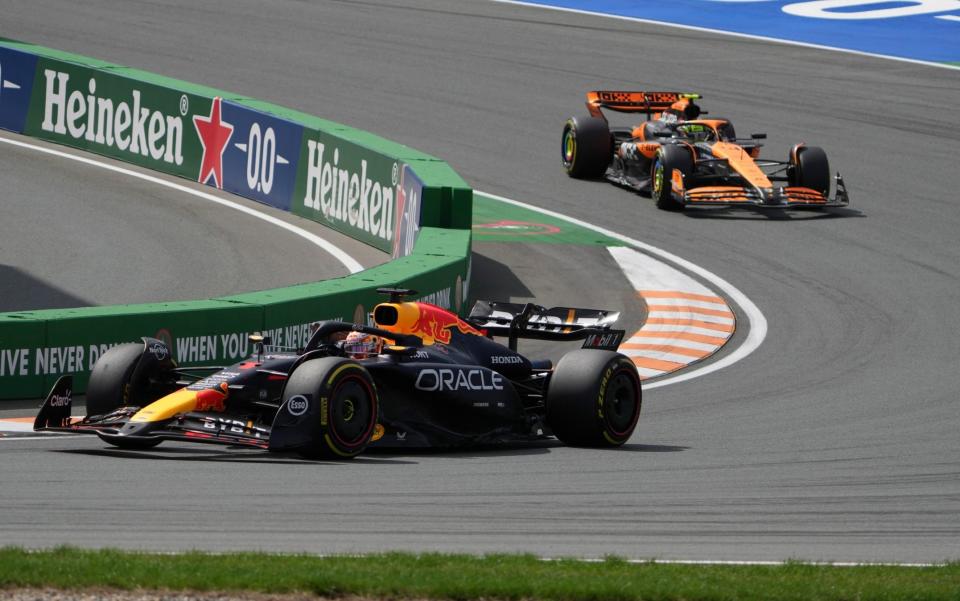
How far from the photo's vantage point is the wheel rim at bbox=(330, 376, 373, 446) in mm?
10391

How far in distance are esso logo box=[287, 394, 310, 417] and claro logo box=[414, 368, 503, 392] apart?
121cm

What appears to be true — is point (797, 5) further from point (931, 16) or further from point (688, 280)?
point (688, 280)

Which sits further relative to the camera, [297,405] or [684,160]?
[684,160]

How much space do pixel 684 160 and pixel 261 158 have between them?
631 centimetres

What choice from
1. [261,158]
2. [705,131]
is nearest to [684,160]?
[705,131]

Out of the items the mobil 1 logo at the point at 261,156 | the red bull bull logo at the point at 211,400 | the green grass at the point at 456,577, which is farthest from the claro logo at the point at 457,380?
the mobil 1 logo at the point at 261,156

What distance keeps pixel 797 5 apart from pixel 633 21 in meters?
4.56

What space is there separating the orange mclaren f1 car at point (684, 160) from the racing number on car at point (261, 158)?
5517 mm

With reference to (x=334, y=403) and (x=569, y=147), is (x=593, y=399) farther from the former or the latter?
(x=569, y=147)

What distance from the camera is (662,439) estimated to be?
12.5m

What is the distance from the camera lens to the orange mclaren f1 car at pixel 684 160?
23.8 metres

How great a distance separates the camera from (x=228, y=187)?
79.1ft

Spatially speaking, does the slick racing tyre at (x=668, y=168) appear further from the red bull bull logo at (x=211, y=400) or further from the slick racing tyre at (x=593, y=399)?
the red bull bull logo at (x=211, y=400)

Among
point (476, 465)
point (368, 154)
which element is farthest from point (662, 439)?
point (368, 154)
